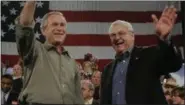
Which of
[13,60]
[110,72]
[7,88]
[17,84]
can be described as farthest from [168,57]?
[13,60]

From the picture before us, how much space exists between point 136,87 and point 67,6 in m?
1.76

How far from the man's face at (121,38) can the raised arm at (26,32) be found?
37cm

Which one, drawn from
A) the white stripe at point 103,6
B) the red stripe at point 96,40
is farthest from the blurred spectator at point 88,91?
the red stripe at point 96,40

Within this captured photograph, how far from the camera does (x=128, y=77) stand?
5.27 ft

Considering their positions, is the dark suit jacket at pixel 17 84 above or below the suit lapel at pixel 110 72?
below

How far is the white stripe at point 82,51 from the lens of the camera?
3.05m

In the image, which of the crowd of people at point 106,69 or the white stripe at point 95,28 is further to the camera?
the white stripe at point 95,28

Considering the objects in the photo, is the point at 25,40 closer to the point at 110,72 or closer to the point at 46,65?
the point at 46,65

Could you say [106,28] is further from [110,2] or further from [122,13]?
[110,2]

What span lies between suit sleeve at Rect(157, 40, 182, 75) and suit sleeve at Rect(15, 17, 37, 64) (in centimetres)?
44

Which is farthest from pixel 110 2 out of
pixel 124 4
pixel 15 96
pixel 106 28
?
pixel 15 96

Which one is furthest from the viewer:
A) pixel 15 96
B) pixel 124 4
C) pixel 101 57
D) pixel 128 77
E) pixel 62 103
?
pixel 124 4

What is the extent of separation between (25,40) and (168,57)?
0.50m

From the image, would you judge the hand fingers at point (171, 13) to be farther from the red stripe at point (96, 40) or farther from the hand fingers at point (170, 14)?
the red stripe at point (96, 40)
